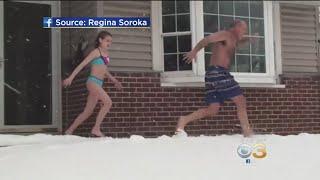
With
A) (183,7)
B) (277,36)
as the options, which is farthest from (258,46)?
(183,7)

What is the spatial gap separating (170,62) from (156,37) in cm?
50

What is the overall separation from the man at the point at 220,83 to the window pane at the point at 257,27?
7.99 ft

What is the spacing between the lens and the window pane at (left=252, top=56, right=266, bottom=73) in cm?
1064

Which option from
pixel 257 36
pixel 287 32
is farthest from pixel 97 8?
pixel 287 32

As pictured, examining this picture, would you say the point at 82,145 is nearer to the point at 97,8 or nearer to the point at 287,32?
the point at 97,8

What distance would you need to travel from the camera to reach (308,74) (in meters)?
11.2

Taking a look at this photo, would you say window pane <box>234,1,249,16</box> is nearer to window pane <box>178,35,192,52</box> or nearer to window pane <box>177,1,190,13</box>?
window pane <box>177,1,190,13</box>

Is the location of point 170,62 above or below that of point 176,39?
below

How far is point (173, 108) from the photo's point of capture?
995cm

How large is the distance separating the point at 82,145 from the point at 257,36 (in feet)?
16.9

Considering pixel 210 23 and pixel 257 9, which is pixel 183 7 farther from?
pixel 257 9

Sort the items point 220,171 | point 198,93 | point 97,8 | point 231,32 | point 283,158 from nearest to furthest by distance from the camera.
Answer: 1. point 220,171
2. point 283,158
3. point 231,32
4. point 97,8
5. point 198,93

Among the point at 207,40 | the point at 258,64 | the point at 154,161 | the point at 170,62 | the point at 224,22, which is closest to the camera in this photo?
the point at 154,161

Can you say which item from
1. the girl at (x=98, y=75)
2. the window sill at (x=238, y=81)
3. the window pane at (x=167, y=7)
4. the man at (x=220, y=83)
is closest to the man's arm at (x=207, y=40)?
the man at (x=220, y=83)
